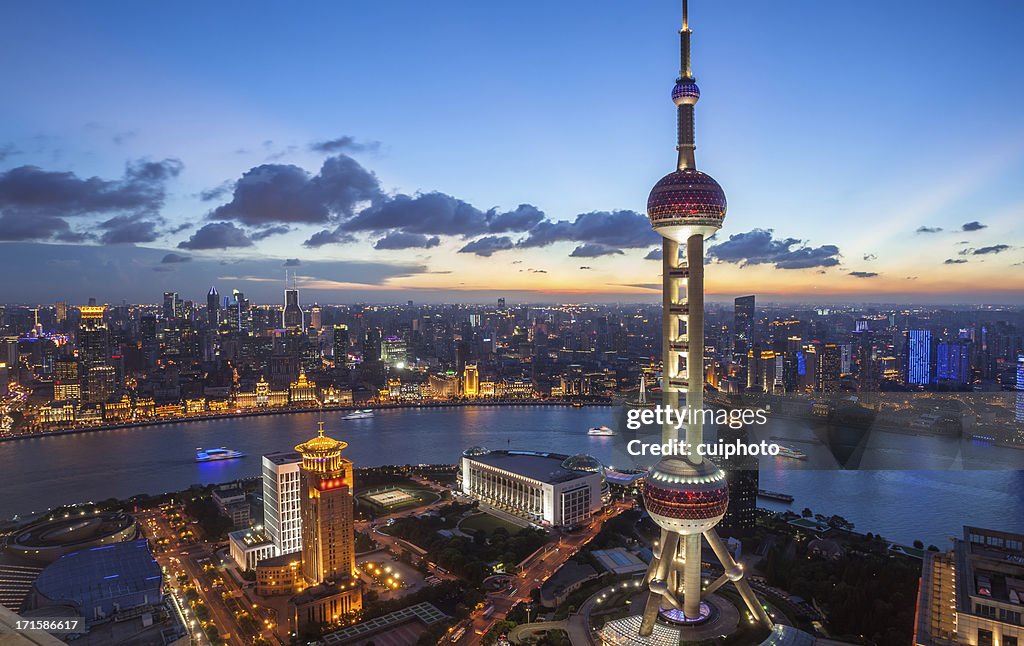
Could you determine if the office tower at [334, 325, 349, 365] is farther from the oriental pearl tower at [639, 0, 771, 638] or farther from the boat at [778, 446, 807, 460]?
the oriental pearl tower at [639, 0, 771, 638]

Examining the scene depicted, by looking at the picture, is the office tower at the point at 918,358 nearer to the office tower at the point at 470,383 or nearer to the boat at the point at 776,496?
the boat at the point at 776,496

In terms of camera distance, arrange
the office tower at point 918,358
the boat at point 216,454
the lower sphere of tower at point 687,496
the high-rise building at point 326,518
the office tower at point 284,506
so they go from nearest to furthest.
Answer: the lower sphere of tower at point 687,496 < the high-rise building at point 326,518 < the office tower at point 284,506 < the boat at point 216,454 < the office tower at point 918,358

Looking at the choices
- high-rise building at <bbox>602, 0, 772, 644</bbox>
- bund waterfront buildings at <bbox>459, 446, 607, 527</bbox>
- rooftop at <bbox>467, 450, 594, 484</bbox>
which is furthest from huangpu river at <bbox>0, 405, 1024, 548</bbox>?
high-rise building at <bbox>602, 0, 772, 644</bbox>

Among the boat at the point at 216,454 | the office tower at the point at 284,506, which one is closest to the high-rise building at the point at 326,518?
the office tower at the point at 284,506

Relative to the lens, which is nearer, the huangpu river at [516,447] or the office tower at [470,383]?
the huangpu river at [516,447]

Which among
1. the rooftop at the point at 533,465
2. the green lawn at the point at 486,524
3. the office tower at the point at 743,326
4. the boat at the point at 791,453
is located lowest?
the green lawn at the point at 486,524

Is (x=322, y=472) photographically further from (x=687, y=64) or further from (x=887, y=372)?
(x=887, y=372)

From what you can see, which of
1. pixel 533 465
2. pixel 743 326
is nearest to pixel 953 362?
pixel 743 326
